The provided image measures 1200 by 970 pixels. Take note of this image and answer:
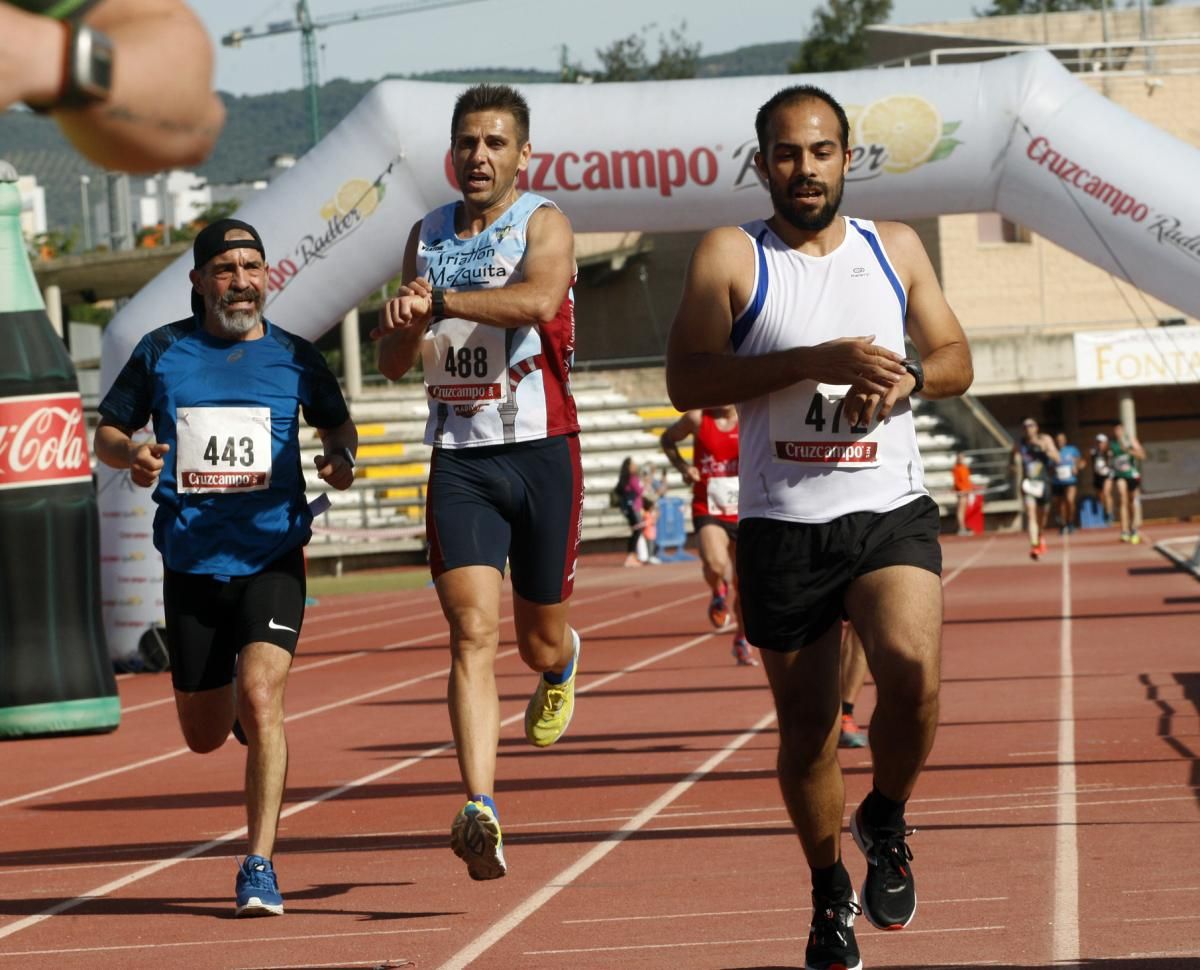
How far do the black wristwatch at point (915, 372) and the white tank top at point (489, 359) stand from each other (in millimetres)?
1534

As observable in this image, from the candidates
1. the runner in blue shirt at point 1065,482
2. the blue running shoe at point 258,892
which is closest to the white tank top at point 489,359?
the blue running shoe at point 258,892

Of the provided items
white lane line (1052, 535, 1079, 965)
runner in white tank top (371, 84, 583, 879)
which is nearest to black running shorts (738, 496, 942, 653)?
white lane line (1052, 535, 1079, 965)

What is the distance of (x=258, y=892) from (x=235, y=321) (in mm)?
1721

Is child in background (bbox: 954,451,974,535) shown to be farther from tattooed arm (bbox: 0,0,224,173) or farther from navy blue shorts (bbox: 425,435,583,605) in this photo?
tattooed arm (bbox: 0,0,224,173)

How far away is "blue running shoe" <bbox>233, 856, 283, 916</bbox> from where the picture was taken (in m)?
6.02

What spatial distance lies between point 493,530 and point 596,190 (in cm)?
801

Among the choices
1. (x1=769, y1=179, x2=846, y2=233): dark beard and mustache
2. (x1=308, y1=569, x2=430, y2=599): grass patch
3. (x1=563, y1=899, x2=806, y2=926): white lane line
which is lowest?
(x1=308, y1=569, x2=430, y2=599): grass patch

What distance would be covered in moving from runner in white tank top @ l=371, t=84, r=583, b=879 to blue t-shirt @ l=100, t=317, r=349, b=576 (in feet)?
1.40

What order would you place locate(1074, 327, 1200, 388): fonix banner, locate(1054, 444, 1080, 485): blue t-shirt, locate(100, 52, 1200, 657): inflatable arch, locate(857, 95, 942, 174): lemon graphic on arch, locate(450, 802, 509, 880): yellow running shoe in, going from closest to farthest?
1. locate(450, 802, 509, 880): yellow running shoe
2. locate(100, 52, 1200, 657): inflatable arch
3. locate(857, 95, 942, 174): lemon graphic on arch
4. locate(1054, 444, 1080, 485): blue t-shirt
5. locate(1074, 327, 1200, 388): fonix banner

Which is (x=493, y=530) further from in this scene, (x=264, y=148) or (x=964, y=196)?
(x=264, y=148)

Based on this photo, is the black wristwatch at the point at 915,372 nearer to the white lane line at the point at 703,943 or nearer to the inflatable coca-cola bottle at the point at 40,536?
the white lane line at the point at 703,943

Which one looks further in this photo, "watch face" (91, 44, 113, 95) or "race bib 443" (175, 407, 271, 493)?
"race bib 443" (175, 407, 271, 493)

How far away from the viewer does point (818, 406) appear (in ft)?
16.8

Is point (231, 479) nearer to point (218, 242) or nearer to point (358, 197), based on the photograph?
point (218, 242)
